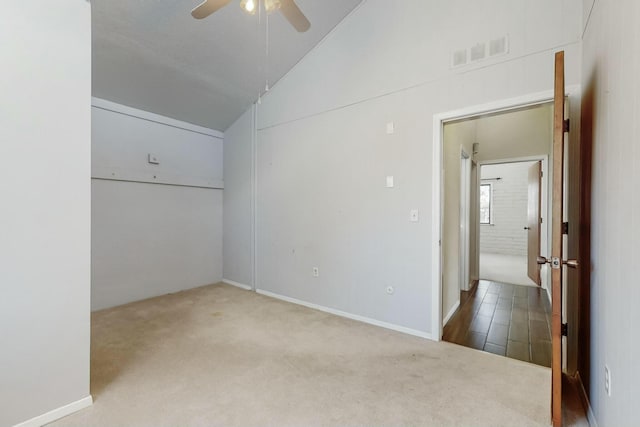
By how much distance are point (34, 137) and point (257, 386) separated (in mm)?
1948

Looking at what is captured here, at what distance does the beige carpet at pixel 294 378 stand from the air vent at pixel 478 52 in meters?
2.43

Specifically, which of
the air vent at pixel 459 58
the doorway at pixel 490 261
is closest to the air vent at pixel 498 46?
the air vent at pixel 459 58

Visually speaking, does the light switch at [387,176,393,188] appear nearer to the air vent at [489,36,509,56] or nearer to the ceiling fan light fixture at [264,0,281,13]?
the air vent at [489,36,509,56]

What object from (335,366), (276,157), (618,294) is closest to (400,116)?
(276,157)

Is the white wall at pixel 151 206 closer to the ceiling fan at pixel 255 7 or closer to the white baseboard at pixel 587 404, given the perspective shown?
the ceiling fan at pixel 255 7

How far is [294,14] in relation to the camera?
2.07 m

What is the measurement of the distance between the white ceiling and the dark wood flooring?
354 cm

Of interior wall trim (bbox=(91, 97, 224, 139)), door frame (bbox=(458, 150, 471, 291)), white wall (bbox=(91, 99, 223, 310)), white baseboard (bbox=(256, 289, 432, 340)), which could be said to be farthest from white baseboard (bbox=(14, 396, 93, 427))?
door frame (bbox=(458, 150, 471, 291))

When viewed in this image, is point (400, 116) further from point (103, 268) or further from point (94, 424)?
point (103, 268)

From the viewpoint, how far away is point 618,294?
125 cm

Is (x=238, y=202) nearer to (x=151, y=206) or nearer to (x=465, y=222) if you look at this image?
(x=151, y=206)

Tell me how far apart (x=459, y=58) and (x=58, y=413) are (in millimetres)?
3715

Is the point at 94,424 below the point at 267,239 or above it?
below

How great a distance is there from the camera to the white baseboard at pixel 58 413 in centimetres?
155
